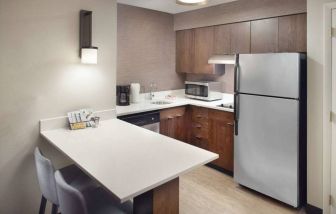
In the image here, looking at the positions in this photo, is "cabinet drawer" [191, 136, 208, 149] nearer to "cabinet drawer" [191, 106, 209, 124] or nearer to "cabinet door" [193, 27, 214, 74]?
"cabinet drawer" [191, 106, 209, 124]

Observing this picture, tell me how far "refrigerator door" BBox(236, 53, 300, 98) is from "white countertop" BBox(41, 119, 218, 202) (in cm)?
127

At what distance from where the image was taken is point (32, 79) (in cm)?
220

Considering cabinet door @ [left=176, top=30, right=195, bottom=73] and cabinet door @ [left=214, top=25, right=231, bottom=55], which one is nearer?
cabinet door @ [left=214, top=25, right=231, bottom=55]

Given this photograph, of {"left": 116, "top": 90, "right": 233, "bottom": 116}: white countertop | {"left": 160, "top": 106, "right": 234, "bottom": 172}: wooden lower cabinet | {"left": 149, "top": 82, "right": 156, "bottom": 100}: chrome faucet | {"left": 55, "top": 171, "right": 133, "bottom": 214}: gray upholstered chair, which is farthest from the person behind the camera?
{"left": 149, "top": 82, "right": 156, "bottom": 100}: chrome faucet

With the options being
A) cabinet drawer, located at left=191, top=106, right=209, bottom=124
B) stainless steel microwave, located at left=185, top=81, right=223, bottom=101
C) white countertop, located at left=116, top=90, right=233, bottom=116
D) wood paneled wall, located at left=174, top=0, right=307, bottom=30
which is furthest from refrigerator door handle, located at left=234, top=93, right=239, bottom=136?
wood paneled wall, located at left=174, top=0, right=307, bottom=30

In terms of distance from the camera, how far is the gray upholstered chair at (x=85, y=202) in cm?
126

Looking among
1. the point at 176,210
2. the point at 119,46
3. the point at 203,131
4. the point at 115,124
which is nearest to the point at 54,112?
the point at 115,124

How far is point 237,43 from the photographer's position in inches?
141

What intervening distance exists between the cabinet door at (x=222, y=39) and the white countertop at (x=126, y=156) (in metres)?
2.12

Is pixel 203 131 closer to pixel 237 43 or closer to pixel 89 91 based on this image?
pixel 237 43

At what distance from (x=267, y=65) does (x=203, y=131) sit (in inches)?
57.2

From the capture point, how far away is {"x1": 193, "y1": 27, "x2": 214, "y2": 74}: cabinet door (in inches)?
157

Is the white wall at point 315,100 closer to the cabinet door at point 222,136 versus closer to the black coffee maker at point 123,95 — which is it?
the cabinet door at point 222,136

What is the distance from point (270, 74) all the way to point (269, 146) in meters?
0.77
